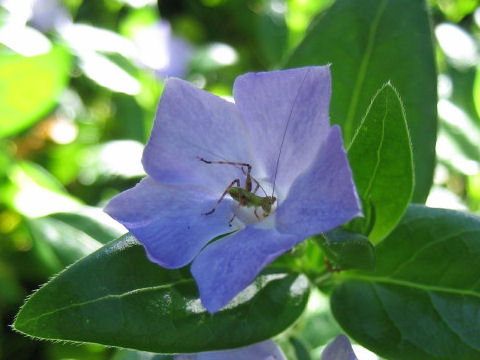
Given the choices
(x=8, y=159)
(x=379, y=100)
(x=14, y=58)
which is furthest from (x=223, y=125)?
(x=8, y=159)

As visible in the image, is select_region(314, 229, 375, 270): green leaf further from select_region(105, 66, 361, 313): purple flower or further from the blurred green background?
the blurred green background

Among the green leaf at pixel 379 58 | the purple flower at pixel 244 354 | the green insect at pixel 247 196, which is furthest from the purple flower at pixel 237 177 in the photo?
the green leaf at pixel 379 58

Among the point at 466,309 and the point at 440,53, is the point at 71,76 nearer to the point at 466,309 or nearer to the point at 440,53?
the point at 440,53

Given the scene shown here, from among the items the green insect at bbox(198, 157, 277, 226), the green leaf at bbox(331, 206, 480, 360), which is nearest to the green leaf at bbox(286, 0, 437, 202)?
the green leaf at bbox(331, 206, 480, 360)

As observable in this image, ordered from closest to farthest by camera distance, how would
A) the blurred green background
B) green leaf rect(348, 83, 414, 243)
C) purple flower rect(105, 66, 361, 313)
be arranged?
1. purple flower rect(105, 66, 361, 313)
2. green leaf rect(348, 83, 414, 243)
3. the blurred green background

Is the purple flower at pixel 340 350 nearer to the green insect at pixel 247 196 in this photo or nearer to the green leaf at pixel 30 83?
the green insect at pixel 247 196

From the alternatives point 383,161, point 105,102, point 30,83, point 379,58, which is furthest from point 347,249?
point 105,102

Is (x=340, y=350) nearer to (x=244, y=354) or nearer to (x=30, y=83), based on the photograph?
(x=244, y=354)
